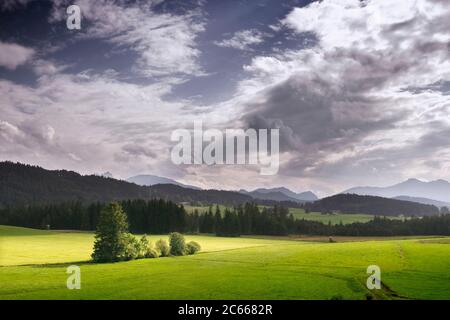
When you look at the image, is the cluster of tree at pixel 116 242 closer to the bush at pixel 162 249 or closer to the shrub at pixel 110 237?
the shrub at pixel 110 237

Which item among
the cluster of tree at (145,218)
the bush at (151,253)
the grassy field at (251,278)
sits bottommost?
the bush at (151,253)

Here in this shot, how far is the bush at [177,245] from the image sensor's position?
10656 centimetres

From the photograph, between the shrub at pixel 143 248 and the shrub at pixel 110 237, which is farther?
the shrub at pixel 143 248

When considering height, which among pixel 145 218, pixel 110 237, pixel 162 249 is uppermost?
pixel 145 218

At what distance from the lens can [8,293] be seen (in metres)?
49.9

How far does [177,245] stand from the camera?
351 ft

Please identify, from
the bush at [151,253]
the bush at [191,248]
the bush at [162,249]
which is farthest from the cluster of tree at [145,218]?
the bush at [151,253]

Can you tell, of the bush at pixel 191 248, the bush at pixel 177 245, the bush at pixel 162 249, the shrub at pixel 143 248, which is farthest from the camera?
the bush at pixel 191 248

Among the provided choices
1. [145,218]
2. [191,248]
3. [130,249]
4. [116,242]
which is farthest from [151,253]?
[145,218]

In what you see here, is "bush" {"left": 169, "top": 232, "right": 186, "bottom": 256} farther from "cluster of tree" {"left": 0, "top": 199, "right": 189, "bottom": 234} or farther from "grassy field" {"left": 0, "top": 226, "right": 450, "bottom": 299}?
"cluster of tree" {"left": 0, "top": 199, "right": 189, "bottom": 234}

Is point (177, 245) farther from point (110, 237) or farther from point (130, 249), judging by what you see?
point (110, 237)
